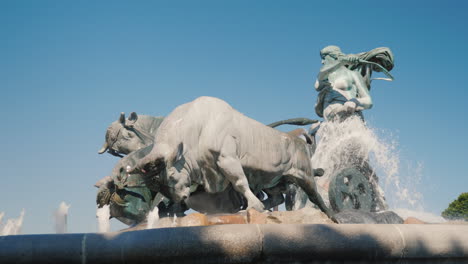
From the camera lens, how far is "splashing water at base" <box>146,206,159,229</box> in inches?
261

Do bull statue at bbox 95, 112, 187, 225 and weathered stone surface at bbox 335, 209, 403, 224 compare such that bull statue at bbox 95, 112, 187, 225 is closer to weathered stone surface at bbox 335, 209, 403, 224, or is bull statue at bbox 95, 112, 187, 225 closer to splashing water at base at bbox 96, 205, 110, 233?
splashing water at base at bbox 96, 205, 110, 233

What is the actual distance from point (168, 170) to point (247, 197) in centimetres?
104

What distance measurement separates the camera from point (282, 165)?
7.38 metres

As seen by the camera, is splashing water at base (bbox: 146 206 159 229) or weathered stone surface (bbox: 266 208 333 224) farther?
splashing water at base (bbox: 146 206 159 229)

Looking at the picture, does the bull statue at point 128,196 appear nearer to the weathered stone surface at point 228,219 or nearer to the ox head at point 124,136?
the weathered stone surface at point 228,219

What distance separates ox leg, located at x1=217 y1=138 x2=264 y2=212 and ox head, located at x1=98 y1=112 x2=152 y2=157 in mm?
2912

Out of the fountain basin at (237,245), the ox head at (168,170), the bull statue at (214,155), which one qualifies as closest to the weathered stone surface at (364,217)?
the bull statue at (214,155)

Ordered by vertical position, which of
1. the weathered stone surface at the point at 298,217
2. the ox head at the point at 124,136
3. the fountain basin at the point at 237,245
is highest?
the ox head at the point at 124,136

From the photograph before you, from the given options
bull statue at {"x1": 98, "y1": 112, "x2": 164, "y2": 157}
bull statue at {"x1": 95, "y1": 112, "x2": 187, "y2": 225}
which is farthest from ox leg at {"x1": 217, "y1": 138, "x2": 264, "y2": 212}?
bull statue at {"x1": 98, "y1": 112, "x2": 164, "y2": 157}

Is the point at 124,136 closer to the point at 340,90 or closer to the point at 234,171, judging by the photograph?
the point at 234,171

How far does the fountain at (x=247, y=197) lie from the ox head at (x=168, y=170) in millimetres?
12

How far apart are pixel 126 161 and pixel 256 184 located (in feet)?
5.67

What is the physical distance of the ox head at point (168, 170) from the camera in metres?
6.17

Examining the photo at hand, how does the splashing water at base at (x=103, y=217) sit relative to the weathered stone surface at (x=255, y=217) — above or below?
above
